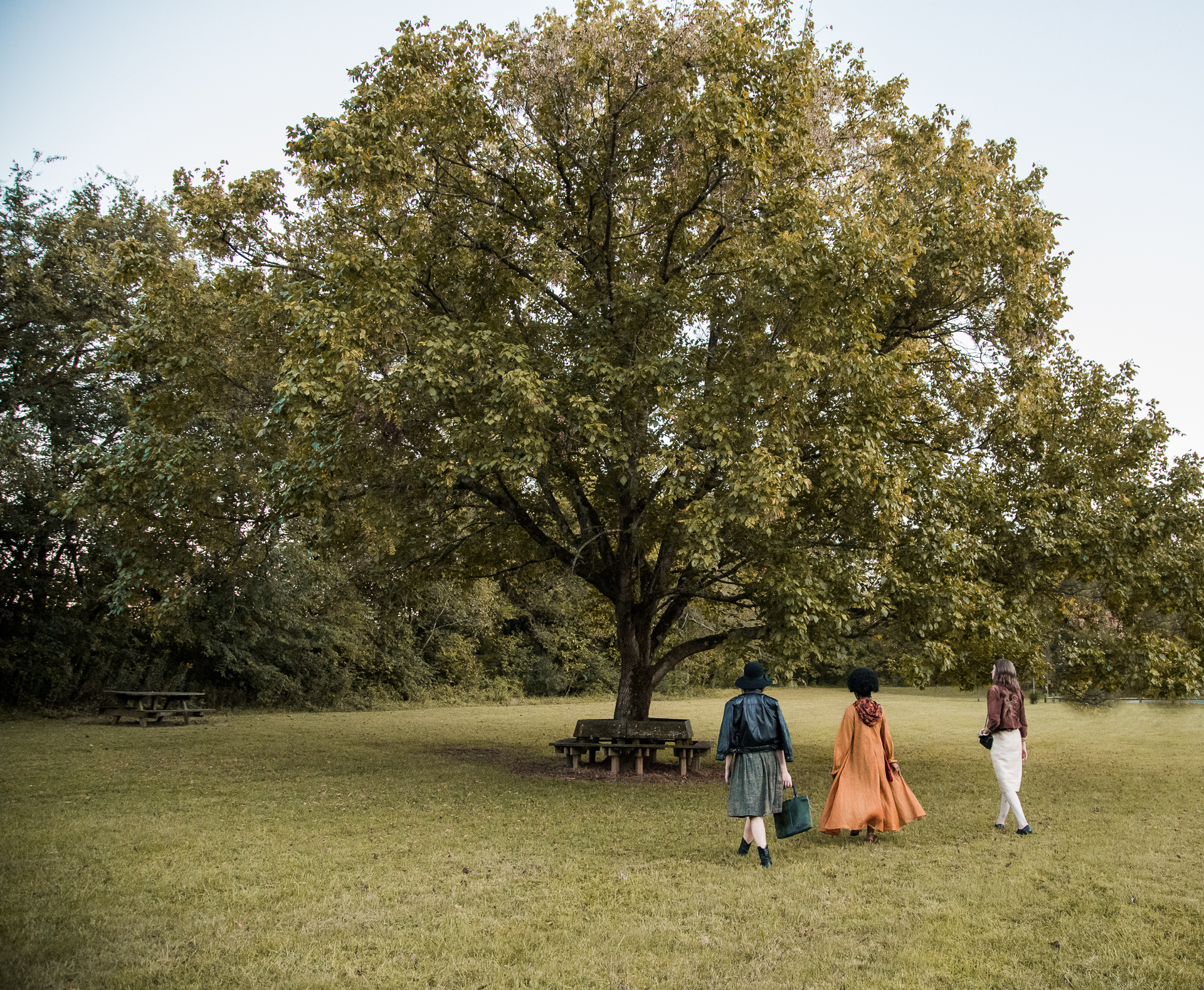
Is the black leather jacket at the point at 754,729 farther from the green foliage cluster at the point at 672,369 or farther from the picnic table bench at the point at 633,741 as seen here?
the picnic table bench at the point at 633,741

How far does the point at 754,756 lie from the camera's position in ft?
24.1

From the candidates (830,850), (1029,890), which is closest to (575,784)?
(830,850)

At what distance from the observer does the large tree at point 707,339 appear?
1031 cm

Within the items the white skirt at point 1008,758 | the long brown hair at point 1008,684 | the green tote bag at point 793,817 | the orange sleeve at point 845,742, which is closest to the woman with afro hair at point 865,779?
the orange sleeve at point 845,742

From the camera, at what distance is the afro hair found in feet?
26.7

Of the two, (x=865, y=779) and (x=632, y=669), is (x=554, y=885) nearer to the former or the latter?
(x=865, y=779)

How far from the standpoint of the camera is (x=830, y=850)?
7.74 meters

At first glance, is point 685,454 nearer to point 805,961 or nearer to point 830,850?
point 830,850

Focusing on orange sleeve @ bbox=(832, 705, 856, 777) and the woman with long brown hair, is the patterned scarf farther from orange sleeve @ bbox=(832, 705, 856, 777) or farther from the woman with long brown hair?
the woman with long brown hair

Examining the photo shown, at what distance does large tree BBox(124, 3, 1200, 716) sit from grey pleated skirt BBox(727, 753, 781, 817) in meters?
2.97

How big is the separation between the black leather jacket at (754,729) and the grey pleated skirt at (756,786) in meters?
0.08

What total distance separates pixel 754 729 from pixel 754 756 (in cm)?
24

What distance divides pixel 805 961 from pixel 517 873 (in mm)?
2760

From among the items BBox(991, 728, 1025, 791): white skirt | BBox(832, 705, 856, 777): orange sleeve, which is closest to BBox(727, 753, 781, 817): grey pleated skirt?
BBox(832, 705, 856, 777): orange sleeve
